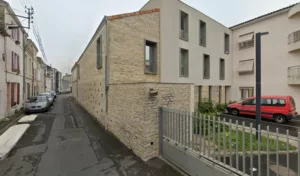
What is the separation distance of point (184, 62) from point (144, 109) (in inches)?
391

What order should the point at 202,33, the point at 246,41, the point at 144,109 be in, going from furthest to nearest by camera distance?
the point at 246,41 → the point at 202,33 → the point at 144,109

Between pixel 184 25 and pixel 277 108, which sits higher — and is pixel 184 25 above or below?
above

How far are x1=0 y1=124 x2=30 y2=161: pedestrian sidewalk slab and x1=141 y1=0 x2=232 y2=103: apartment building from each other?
27.7 feet

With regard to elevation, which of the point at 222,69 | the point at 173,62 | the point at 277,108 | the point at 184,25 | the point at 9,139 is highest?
the point at 184,25

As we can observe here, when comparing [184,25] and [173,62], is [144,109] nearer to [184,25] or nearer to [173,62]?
[173,62]

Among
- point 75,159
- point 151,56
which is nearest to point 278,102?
point 151,56

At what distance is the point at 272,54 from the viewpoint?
15.3m

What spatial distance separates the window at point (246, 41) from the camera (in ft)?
Result: 55.0

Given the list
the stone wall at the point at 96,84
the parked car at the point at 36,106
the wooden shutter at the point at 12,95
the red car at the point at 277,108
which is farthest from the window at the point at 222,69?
the wooden shutter at the point at 12,95

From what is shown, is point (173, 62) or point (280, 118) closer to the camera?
point (280, 118)

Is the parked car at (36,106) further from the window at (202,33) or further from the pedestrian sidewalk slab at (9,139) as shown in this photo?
the window at (202,33)

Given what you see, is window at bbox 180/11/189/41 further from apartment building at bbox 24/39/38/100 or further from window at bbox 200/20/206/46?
apartment building at bbox 24/39/38/100

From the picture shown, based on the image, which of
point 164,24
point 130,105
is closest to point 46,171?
point 130,105

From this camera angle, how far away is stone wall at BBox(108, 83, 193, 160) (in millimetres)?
4945
